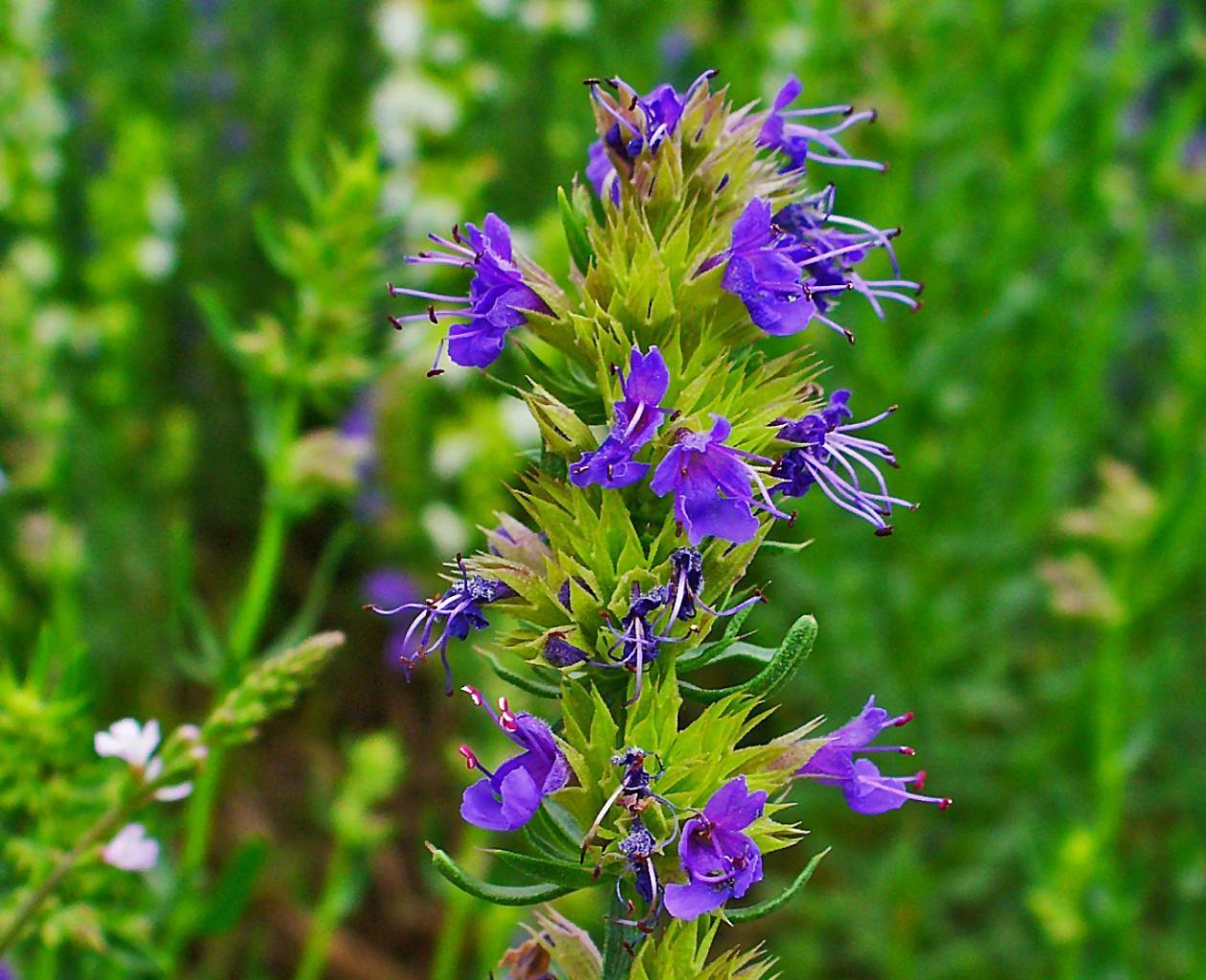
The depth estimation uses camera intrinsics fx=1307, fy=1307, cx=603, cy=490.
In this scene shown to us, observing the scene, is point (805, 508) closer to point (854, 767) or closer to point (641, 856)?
point (854, 767)

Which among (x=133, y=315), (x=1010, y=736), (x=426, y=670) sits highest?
(x=133, y=315)

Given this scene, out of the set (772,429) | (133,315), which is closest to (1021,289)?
(133,315)

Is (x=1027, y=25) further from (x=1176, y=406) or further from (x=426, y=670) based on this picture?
(x=426, y=670)

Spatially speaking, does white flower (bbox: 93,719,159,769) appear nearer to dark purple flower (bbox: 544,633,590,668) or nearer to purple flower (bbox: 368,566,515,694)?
purple flower (bbox: 368,566,515,694)

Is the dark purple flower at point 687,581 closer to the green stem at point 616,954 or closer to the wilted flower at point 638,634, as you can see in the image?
the wilted flower at point 638,634

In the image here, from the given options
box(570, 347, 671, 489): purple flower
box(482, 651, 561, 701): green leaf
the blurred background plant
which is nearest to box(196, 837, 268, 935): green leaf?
the blurred background plant

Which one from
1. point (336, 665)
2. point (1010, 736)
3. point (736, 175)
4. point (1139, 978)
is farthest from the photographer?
point (336, 665)

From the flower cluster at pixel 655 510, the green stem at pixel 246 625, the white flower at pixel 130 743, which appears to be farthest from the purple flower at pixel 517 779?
the green stem at pixel 246 625
